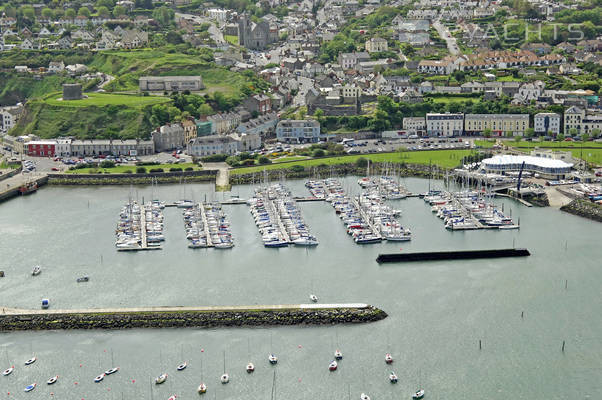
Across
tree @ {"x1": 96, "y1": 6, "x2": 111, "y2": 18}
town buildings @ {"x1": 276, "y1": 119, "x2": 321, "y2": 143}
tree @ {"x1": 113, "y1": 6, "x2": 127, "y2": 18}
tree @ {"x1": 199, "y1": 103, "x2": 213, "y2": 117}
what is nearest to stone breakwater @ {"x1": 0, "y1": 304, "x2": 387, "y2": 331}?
town buildings @ {"x1": 276, "y1": 119, "x2": 321, "y2": 143}

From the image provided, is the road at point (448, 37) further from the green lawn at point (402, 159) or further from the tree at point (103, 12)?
the tree at point (103, 12)

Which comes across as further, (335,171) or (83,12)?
(83,12)

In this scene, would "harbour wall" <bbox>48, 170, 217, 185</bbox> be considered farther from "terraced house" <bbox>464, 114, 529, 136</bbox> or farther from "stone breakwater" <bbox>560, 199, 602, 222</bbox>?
"stone breakwater" <bbox>560, 199, 602, 222</bbox>

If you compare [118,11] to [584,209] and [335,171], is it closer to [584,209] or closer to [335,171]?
[335,171]

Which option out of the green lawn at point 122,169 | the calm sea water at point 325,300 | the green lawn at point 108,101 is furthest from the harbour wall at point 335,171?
the green lawn at point 108,101

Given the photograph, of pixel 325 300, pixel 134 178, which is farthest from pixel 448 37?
pixel 325 300
